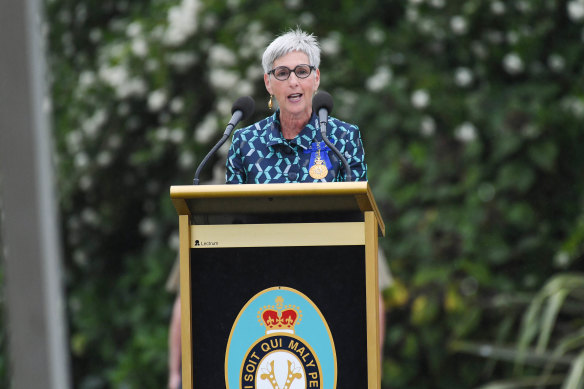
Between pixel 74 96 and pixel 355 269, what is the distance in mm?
4242

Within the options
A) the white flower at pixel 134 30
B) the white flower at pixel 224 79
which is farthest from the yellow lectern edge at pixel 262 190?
the white flower at pixel 134 30

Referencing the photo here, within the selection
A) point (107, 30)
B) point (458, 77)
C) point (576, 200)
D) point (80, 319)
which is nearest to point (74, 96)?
point (107, 30)

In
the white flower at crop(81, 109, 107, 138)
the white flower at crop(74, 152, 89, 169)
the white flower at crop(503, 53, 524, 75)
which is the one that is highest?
the white flower at crop(503, 53, 524, 75)

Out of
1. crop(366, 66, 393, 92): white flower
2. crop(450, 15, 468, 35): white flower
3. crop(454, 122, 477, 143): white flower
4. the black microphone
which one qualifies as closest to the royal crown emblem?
the black microphone

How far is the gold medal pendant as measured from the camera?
206 cm

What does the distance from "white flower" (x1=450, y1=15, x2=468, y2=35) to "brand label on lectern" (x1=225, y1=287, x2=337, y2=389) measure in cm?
340

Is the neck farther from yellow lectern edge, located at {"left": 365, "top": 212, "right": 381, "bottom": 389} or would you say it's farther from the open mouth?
yellow lectern edge, located at {"left": 365, "top": 212, "right": 381, "bottom": 389}

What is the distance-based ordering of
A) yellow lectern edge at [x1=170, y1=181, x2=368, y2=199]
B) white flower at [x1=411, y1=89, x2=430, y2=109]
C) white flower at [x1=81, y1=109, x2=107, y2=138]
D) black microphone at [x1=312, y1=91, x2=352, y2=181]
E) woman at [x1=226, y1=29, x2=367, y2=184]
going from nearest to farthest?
1. yellow lectern edge at [x1=170, y1=181, x2=368, y2=199]
2. black microphone at [x1=312, y1=91, x2=352, y2=181]
3. woman at [x1=226, y1=29, x2=367, y2=184]
4. white flower at [x1=411, y1=89, x2=430, y2=109]
5. white flower at [x1=81, y1=109, x2=107, y2=138]

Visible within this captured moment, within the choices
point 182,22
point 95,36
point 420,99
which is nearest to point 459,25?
point 420,99

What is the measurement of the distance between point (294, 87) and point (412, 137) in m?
3.09

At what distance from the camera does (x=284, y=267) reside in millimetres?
1935

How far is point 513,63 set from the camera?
4.94 meters

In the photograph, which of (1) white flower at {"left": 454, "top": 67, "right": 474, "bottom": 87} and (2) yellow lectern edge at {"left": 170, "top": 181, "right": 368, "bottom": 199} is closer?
(2) yellow lectern edge at {"left": 170, "top": 181, "right": 368, "bottom": 199}

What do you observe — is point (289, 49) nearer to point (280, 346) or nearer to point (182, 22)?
point (280, 346)
